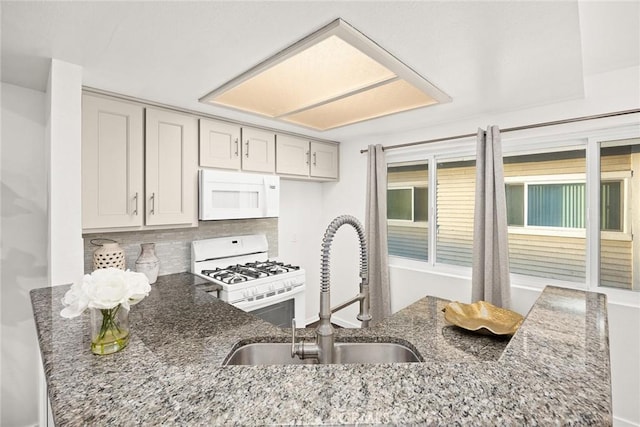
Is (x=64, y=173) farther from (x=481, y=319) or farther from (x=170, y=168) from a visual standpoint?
(x=481, y=319)

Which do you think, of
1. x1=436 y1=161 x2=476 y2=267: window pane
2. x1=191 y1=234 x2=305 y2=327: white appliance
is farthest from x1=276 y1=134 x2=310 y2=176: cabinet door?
x1=436 y1=161 x2=476 y2=267: window pane

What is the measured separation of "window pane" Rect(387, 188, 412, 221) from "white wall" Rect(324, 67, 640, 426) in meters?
0.32

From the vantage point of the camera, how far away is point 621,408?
2.04 m

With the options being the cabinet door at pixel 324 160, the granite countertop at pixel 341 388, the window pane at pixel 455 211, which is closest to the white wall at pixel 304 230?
the cabinet door at pixel 324 160

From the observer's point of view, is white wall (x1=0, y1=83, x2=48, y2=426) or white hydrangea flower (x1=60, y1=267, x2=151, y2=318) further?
white wall (x1=0, y1=83, x2=48, y2=426)

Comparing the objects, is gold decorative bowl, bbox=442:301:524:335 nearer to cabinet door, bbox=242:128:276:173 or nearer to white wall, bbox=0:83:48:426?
cabinet door, bbox=242:128:276:173

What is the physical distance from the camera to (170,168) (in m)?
2.30

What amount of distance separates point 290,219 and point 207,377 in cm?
302

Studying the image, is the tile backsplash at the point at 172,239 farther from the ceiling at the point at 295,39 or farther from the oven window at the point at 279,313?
the ceiling at the point at 295,39

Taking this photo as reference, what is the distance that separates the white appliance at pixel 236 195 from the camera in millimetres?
2426

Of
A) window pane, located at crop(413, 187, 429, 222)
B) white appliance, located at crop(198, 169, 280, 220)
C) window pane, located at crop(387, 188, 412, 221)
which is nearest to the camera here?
white appliance, located at crop(198, 169, 280, 220)

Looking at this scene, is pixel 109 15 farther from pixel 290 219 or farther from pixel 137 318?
pixel 290 219

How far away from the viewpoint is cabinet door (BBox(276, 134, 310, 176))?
9.95 ft

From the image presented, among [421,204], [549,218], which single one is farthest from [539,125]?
[421,204]
